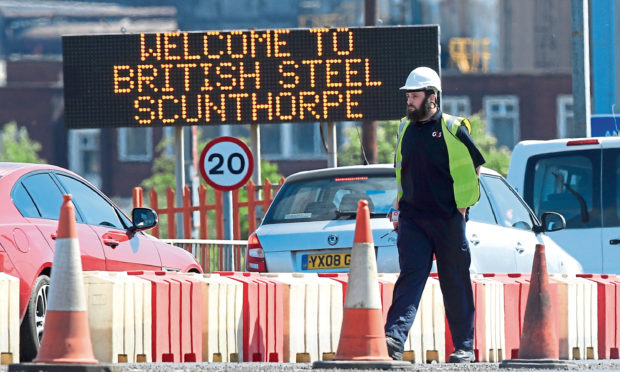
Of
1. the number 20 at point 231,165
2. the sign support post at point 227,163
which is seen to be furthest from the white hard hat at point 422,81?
the number 20 at point 231,165

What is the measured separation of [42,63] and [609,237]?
62.3 meters

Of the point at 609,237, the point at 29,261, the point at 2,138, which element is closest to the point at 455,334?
the point at 29,261

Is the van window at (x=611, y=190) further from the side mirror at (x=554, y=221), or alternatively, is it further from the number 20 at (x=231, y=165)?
the number 20 at (x=231, y=165)

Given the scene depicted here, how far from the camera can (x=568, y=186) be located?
15641mm

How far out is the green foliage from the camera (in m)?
68.1

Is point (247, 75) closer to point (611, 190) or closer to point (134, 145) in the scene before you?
point (611, 190)

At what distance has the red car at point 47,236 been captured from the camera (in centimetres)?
1010

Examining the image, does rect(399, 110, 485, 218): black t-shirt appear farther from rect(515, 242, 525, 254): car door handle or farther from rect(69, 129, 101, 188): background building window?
rect(69, 129, 101, 188): background building window

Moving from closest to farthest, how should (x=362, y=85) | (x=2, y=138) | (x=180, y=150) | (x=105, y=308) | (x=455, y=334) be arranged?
1. (x=105, y=308)
2. (x=455, y=334)
3. (x=362, y=85)
4. (x=180, y=150)
5. (x=2, y=138)

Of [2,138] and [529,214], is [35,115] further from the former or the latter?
[529,214]

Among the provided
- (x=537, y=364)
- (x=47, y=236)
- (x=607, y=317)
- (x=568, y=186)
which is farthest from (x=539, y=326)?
(x=568, y=186)

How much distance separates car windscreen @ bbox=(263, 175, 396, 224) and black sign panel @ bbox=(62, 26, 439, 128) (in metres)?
7.64

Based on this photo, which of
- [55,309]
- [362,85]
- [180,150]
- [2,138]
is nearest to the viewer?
[55,309]

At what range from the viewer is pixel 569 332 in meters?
11.7
